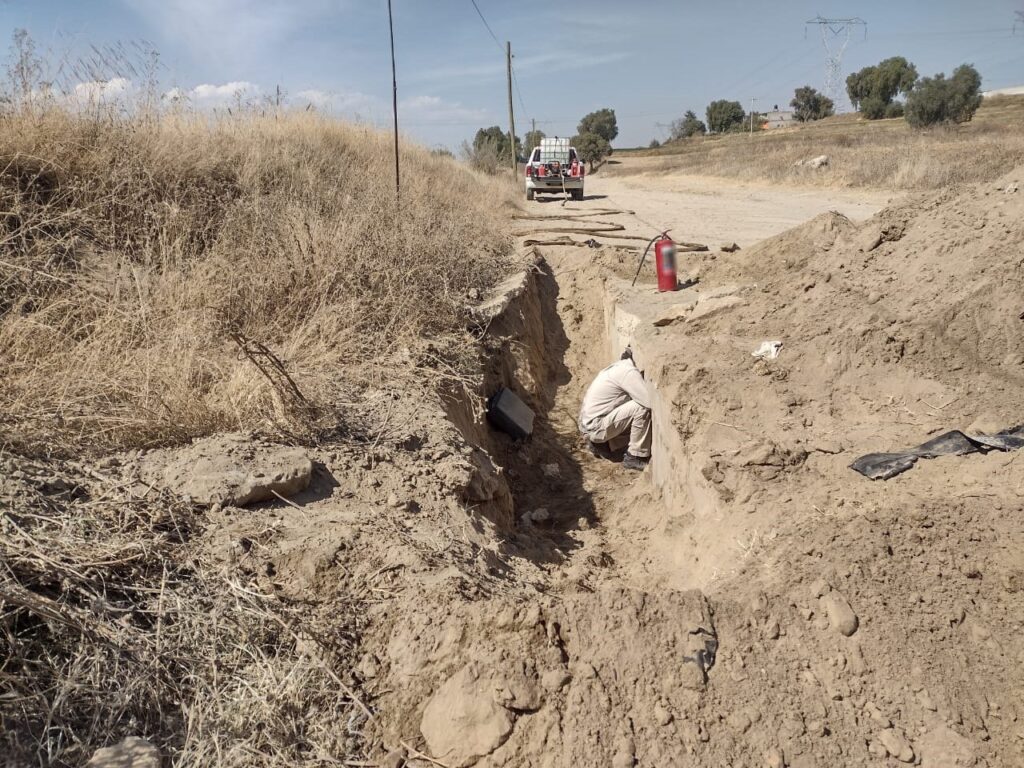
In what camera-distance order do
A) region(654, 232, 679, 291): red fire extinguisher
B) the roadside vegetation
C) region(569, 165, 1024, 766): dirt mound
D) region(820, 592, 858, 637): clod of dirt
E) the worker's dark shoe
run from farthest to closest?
region(654, 232, 679, 291): red fire extinguisher
the worker's dark shoe
region(820, 592, 858, 637): clod of dirt
region(569, 165, 1024, 766): dirt mound
the roadside vegetation

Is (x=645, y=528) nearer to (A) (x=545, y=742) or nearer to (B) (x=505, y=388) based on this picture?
(B) (x=505, y=388)

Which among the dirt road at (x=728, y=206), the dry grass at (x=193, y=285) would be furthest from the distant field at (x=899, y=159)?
the dry grass at (x=193, y=285)

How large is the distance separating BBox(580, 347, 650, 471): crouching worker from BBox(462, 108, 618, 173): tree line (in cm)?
1553

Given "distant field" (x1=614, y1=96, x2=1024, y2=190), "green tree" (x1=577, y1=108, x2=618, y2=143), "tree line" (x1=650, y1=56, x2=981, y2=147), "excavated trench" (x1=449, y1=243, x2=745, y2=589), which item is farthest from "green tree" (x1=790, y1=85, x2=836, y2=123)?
"excavated trench" (x1=449, y1=243, x2=745, y2=589)

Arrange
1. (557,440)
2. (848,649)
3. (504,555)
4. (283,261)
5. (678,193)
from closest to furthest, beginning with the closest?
(848,649) < (504,555) < (283,261) < (557,440) < (678,193)

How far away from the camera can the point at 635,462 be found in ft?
20.7

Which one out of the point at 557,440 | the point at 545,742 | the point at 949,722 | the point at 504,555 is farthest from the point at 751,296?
the point at 545,742

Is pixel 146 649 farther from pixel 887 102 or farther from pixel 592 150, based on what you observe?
pixel 887 102

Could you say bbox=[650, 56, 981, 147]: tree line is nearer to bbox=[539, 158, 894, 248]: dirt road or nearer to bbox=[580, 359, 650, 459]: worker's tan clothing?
bbox=[539, 158, 894, 248]: dirt road

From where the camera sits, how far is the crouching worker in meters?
6.15

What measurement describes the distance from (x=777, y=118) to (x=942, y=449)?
76.3m

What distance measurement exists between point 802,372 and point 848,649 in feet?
8.71

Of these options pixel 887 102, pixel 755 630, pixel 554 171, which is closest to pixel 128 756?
pixel 755 630

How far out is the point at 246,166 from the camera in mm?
7238
